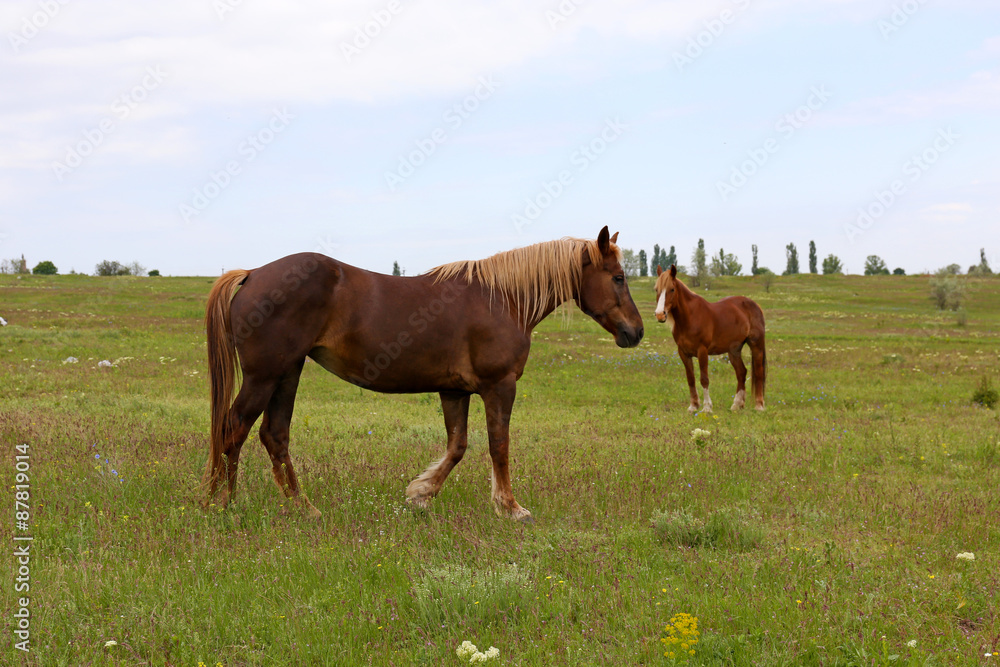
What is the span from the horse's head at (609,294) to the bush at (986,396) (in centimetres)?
992

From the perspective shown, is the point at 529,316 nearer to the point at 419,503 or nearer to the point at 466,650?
the point at 419,503

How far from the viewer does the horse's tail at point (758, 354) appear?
1302cm

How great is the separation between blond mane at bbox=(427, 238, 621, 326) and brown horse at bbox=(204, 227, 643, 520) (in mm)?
11

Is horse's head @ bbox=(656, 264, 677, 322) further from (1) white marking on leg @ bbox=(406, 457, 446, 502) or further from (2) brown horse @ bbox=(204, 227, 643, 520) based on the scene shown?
(1) white marking on leg @ bbox=(406, 457, 446, 502)

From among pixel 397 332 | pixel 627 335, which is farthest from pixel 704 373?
pixel 397 332

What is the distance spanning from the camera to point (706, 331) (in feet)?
42.5

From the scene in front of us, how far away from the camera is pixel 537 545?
508 centimetres

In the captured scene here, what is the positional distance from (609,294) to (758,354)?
306 inches

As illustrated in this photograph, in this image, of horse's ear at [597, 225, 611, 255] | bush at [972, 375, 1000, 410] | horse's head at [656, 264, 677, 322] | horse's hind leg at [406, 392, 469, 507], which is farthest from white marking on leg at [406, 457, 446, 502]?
bush at [972, 375, 1000, 410]

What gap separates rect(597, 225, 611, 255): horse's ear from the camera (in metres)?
6.50

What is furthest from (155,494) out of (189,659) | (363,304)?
(189,659)

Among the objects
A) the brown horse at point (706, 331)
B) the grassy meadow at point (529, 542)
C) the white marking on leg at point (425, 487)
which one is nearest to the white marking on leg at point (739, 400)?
the brown horse at point (706, 331)

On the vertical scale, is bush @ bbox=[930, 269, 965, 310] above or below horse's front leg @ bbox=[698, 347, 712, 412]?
above

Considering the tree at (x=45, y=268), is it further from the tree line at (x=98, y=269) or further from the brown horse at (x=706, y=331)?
the brown horse at (x=706, y=331)
